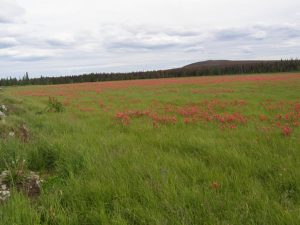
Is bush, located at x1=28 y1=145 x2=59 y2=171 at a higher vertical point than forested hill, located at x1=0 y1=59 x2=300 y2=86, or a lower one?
lower

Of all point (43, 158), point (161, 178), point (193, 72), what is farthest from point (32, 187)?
point (193, 72)

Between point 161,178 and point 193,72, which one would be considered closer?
point 161,178

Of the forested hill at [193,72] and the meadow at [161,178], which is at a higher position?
the forested hill at [193,72]

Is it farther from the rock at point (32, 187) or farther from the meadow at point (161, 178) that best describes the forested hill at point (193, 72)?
the rock at point (32, 187)

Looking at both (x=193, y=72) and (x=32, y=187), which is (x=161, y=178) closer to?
(x=32, y=187)

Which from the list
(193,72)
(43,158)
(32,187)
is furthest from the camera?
(193,72)

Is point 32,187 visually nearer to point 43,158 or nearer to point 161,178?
point 43,158

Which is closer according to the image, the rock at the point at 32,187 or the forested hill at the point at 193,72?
the rock at the point at 32,187

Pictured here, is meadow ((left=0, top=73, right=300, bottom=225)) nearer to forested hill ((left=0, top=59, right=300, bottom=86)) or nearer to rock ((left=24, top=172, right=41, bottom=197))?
rock ((left=24, top=172, right=41, bottom=197))

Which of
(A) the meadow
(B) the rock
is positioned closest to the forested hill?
(A) the meadow

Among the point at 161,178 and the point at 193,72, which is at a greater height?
the point at 193,72

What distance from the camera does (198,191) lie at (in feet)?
11.8

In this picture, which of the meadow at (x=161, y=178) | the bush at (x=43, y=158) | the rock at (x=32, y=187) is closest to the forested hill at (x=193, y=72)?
the meadow at (x=161, y=178)

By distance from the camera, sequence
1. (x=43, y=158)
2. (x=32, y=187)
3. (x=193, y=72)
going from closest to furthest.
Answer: (x=32, y=187)
(x=43, y=158)
(x=193, y=72)
